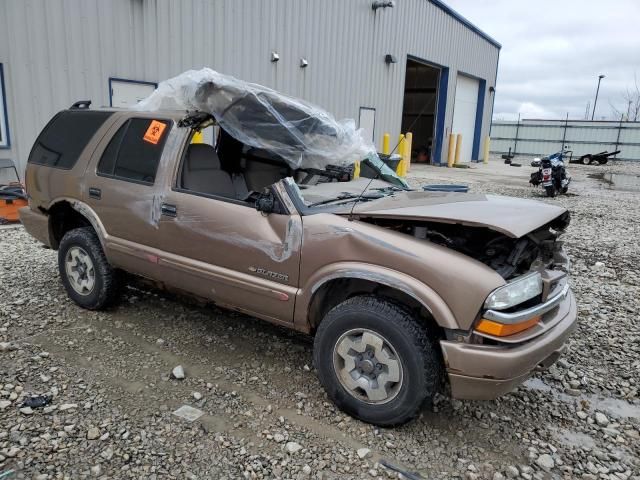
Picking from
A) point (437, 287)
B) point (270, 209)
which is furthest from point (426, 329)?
point (270, 209)

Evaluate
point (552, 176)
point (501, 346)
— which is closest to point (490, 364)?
point (501, 346)

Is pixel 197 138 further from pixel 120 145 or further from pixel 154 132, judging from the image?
pixel 120 145

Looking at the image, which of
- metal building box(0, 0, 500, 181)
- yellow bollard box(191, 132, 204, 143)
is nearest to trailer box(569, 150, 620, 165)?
metal building box(0, 0, 500, 181)

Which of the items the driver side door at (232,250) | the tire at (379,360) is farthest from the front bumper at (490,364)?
the driver side door at (232,250)

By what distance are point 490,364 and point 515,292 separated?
1.32 feet

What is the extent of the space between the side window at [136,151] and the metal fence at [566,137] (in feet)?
117

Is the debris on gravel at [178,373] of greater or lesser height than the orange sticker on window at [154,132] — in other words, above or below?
below

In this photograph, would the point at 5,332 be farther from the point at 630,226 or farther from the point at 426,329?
the point at 630,226

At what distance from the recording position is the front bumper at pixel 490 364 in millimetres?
2512

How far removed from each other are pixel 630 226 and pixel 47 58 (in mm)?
10929

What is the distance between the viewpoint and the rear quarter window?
14.1 feet

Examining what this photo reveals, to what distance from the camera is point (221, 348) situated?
3.83 metres

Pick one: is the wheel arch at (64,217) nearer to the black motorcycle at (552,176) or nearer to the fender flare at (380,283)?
the fender flare at (380,283)

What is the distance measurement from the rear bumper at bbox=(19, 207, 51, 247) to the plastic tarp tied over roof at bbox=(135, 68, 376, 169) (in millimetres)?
1698
